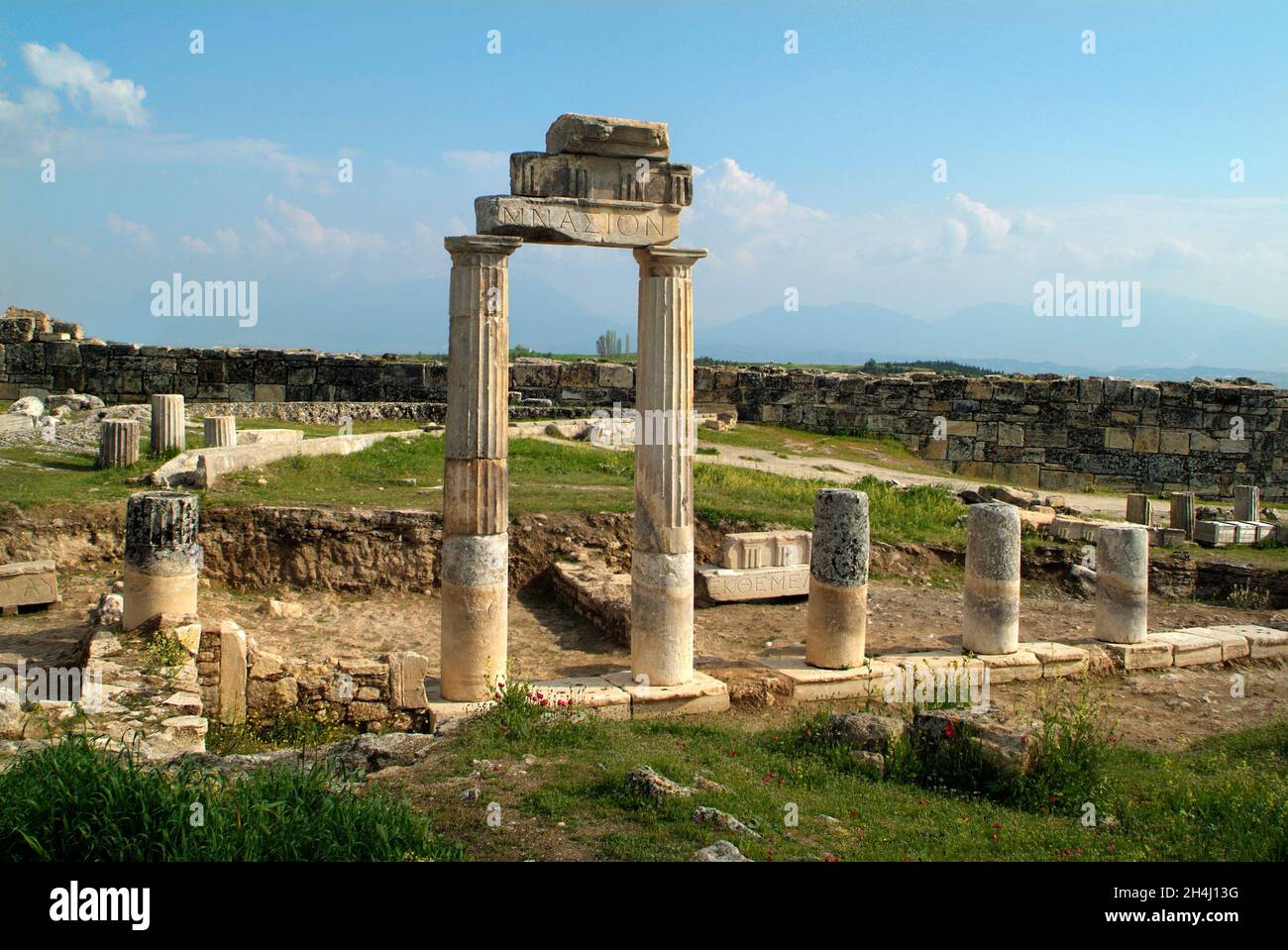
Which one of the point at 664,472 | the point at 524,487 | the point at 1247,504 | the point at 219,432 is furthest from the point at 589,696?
the point at 1247,504

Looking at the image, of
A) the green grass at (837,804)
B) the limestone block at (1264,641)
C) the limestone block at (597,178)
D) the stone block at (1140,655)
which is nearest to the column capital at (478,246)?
the limestone block at (597,178)

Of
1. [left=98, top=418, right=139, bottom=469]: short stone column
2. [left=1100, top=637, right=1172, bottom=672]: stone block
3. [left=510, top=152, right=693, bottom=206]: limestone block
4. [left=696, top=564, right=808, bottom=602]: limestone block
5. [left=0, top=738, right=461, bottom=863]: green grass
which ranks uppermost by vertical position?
[left=510, top=152, right=693, bottom=206]: limestone block

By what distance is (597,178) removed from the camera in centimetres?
912

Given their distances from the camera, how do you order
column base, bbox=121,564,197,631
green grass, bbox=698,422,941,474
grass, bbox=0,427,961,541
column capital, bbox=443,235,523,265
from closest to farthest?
column capital, bbox=443,235,523,265 < column base, bbox=121,564,197,631 < grass, bbox=0,427,961,541 < green grass, bbox=698,422,941,474

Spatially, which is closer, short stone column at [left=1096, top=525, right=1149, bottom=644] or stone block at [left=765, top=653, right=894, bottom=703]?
stone block at [left=765, top=653, right=894, bottom=703]

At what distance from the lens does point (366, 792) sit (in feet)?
20.7

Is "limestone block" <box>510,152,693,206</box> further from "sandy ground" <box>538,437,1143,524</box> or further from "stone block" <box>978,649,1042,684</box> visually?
"sandy ground" <box>538,437,1143,524</box>

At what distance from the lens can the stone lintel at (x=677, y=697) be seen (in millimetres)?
9343

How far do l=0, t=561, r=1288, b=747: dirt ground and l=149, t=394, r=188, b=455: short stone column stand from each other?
4.41 m

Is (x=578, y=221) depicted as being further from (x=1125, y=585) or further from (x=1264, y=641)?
(x=1264, y=641)

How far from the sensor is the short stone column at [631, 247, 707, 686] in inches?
366

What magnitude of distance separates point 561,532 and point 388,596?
249 cm

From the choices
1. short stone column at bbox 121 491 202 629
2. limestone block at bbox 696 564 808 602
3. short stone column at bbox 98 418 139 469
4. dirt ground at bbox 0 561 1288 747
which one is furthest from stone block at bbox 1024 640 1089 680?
short stone column at bbox 98 418 139 469

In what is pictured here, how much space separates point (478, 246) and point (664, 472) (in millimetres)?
2522
